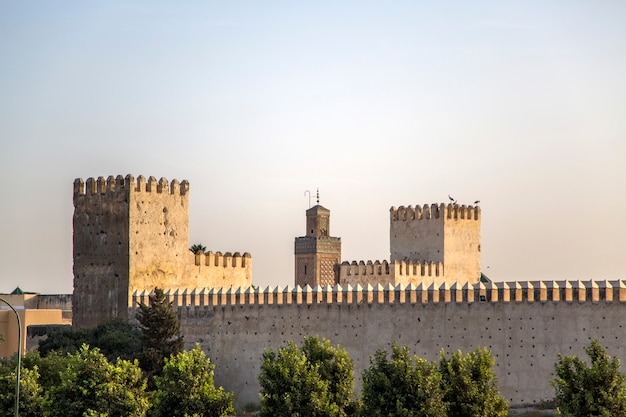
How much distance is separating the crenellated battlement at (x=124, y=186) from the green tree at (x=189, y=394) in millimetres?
10217

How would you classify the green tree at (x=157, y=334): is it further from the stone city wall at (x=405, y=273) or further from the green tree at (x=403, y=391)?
the stone city wall at (x=405, y=273)

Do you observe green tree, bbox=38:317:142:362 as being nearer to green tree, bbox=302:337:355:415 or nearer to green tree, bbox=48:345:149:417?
green tree, bbox=48:345:149:417

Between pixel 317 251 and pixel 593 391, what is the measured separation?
30.5 meters

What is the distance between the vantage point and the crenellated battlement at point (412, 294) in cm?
3700

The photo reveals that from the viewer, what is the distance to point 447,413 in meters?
32.8

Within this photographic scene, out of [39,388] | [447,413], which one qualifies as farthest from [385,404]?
[39,388]

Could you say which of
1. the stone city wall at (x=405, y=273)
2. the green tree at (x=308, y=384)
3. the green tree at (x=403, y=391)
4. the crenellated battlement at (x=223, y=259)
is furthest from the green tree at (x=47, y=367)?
the stone city wall at (x=405, y=273)

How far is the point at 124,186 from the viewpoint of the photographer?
45188 millimetres

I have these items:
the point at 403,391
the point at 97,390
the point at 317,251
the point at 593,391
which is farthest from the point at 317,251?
the point at 593,391

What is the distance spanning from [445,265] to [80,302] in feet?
49.1

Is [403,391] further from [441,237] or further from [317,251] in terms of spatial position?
[317,251]

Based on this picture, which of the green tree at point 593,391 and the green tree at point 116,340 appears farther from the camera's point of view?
the green tree at point 116,340

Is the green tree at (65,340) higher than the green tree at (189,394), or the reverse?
the green tree at (65,340)

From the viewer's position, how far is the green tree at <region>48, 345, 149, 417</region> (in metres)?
36.3
